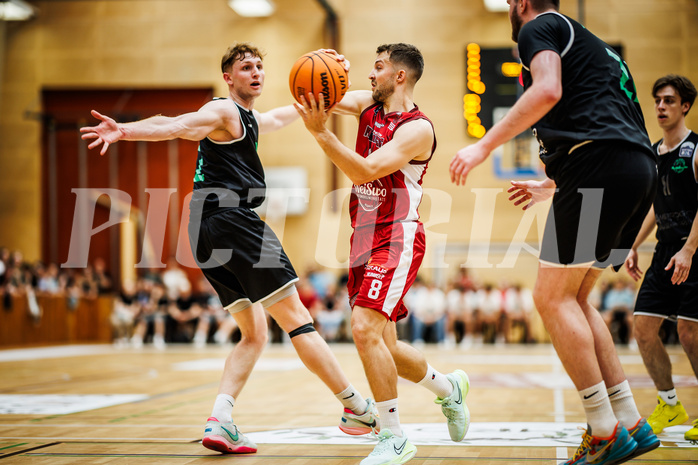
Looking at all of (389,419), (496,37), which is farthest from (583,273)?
(496,37)

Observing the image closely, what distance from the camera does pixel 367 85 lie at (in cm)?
2031

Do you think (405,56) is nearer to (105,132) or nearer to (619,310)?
(105,132)

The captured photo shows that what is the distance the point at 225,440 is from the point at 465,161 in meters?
2.15

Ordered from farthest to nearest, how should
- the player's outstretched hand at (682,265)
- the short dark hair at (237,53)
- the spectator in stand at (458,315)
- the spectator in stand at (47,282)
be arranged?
1. the spectator in stand at (47,282)
2. the spectator in stand at (458,315)
3. the short dark hair at (237,53)
4. the player's outstretched hand at (682,265)

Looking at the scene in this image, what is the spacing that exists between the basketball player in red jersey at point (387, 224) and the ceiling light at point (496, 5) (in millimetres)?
16619

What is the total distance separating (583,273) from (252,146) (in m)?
2.15

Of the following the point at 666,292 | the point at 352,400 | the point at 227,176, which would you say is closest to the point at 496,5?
the point at 666,292

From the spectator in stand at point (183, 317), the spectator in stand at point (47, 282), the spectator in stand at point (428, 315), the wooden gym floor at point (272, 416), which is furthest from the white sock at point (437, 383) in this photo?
the spectator in stand at point (47, 282)

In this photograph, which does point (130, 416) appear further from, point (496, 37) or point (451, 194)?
point (496, 37)

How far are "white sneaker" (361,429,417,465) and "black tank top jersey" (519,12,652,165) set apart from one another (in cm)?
160

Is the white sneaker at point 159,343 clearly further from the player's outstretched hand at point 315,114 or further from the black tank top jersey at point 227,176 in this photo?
the player's outstretched hand at point 315,114

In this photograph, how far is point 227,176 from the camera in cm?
441

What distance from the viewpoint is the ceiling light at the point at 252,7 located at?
21.0m

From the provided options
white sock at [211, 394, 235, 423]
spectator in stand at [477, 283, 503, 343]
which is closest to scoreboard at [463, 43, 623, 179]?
spectator in stand at [477, 283, 503, 343]
